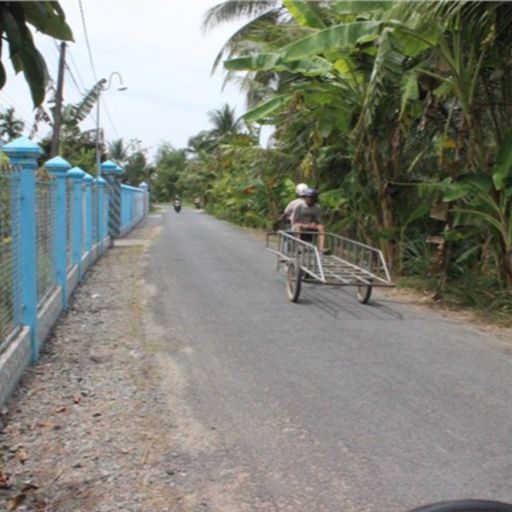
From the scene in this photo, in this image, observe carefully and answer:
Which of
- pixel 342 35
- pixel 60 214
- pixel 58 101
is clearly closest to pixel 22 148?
pixel 60 214

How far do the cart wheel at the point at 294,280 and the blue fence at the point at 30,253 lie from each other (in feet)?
10.6

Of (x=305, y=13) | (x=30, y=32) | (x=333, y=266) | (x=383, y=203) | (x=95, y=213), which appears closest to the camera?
(x=30, y=32)

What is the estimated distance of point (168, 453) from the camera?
13.7ft

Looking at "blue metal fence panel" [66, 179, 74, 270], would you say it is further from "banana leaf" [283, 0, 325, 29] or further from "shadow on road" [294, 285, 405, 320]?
"banana leaf" [283, 0, 325, 29]

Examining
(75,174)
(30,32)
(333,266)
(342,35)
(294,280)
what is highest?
(342,35)

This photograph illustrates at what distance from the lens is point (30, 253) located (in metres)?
6.17

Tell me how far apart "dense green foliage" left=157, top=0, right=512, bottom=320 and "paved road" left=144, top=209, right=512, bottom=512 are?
1531 mm

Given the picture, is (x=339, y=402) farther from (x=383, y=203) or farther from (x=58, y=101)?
(x=58, y=101)

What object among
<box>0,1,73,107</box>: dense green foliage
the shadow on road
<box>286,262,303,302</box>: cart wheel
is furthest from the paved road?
<box>0,1,73,107</box>: dense green foliage

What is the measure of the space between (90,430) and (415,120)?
9.09 meters

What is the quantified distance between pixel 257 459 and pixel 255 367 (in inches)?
82.7

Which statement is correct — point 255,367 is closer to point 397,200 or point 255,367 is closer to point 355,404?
point 355,404

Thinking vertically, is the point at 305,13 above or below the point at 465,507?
above

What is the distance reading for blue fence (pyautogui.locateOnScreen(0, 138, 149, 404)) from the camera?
17.4 feet
